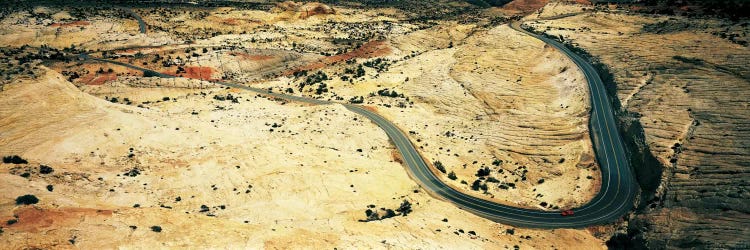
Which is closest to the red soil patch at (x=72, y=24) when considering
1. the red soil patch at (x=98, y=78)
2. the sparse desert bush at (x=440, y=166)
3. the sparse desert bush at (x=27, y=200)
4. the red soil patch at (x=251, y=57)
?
the red soil patch at (x=98, y=78)

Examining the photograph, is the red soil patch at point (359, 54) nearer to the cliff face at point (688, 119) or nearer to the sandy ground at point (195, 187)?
the cliff face at point (688, 119)

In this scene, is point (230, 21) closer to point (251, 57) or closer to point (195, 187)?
point (251, 57)

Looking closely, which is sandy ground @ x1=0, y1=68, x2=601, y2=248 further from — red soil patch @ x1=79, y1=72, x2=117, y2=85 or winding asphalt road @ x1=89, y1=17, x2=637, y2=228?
red soil patch @ x1=79, y1=72, x2=117, y2=85

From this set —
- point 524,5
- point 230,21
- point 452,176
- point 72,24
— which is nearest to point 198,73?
point 230,21

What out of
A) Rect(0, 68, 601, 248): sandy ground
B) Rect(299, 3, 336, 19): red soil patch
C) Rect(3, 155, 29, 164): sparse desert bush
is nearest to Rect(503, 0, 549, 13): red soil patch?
Rect(299, 3, 336, 19): red soil patch

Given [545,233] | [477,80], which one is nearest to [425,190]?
[545,233]

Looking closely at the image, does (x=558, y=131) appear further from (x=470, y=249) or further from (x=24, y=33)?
(x=24, y=33)
